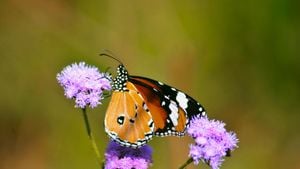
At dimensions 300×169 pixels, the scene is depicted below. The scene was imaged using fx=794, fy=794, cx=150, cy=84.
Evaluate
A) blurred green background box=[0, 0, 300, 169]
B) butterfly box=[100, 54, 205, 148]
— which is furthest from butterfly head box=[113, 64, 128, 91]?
blurred green background box=[0, 0, 300, 169]

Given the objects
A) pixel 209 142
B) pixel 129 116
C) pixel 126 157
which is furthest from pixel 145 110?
pixel 209 142

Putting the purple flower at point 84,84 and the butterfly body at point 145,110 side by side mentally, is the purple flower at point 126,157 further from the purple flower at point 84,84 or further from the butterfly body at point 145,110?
the purple flower at point 84,84

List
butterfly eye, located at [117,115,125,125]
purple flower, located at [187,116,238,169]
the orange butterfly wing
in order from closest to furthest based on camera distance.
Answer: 1. purple flower, located at [187,116,238,169]
2. the orange butterfly wing
3. butterfly eye, located at [117,115,125,125]

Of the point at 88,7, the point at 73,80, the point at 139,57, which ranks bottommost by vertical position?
the point at 73,80

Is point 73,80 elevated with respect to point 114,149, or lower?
elevated

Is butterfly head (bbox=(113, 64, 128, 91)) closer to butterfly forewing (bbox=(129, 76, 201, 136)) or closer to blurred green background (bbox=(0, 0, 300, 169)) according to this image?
butterfly forewing (bbox=(129, 76, 201, 136))

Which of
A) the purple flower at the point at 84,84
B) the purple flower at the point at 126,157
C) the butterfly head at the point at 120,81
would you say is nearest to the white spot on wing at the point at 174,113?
the purple flower at the point at 126,157

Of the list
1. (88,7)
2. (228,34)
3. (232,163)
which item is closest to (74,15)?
(88,7)
